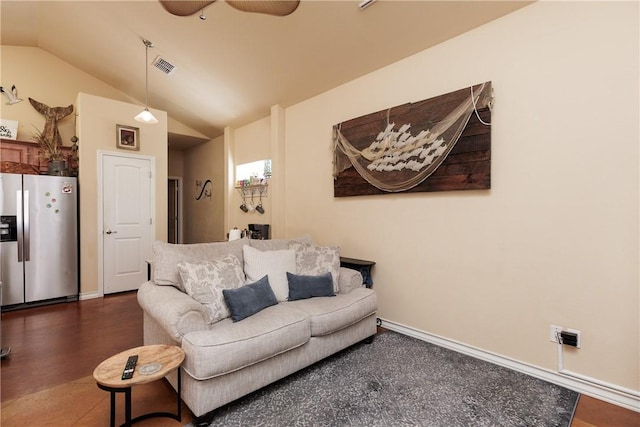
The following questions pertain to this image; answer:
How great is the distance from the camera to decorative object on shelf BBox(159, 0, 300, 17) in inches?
98.7

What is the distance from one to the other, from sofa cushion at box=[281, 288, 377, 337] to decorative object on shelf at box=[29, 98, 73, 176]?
3.97 m

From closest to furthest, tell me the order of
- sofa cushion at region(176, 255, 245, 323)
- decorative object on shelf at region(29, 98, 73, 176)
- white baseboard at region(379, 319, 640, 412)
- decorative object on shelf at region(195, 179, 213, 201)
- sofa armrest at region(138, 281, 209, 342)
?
sofa armrest at region(138, 281, 209, 342), white baseboard at region(379, 319, 640, 412), sofa cushion at region(176, 255, 245, 323), decorative object on shelf at region(29, 98, 73, 176), decorative object on shelf at region(195, 179, 213, 201)

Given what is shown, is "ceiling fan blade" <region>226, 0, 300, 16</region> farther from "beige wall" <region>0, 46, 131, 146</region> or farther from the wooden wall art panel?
"beige wall" <region>0, 46, 131, 146</region>

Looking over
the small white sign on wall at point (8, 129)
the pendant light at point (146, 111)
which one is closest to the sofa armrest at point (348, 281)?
the pendant light at point (146, 111)

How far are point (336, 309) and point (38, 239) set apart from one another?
151 inches

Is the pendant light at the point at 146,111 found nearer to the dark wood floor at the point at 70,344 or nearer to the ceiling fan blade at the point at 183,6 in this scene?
the ceiling fan blade at the point at 183,6

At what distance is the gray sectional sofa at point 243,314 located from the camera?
1622 mm

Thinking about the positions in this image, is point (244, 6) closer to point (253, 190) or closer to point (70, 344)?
point (253, 190)

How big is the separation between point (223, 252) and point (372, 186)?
5.16 feet

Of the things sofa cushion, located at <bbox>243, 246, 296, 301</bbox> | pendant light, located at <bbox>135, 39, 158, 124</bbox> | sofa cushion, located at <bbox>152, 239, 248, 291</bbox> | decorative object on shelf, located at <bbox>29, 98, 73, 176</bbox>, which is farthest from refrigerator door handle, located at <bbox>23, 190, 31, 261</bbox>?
sofa cushion, located at <bbox>243, 246, 296, 301</bbox>

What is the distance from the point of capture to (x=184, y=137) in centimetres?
584

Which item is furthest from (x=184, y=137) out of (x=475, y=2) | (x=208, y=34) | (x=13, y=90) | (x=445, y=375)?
(x=445, y=375)

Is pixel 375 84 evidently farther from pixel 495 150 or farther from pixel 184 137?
pixel 184 137

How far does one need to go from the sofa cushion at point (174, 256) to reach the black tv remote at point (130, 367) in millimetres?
601
